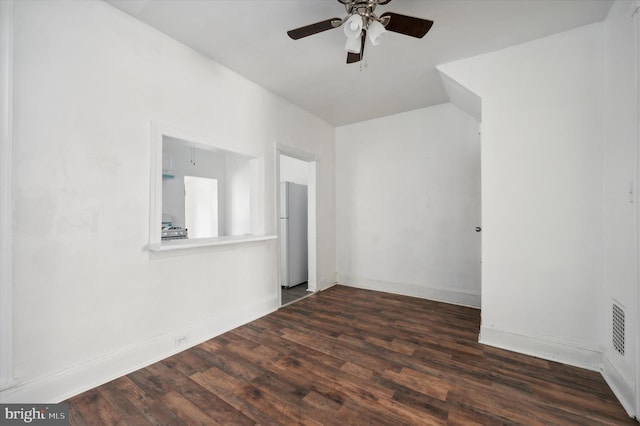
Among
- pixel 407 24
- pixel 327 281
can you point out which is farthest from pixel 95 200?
pixel 327 281

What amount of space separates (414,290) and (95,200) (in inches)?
150

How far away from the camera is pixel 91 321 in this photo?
6.09ft

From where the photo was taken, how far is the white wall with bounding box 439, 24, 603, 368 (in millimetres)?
2158

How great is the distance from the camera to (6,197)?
1499 mm

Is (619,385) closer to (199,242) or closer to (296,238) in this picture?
(199,242)

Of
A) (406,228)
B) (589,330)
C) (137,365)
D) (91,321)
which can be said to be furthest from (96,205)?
(589,330)

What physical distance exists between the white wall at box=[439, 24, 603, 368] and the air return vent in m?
0.20

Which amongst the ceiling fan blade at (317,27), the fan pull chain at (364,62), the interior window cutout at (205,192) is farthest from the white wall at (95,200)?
the interior window cutout at (205,192)

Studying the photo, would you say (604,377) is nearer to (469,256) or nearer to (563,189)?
(563,189)

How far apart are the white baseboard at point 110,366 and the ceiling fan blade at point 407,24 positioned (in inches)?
115

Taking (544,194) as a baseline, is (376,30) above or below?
above

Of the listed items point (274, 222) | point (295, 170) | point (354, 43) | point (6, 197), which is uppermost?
point (354, 43)

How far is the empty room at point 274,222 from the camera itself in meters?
1.63

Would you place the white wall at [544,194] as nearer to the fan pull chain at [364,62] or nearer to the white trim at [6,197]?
the fan pull chain at [364,62]
